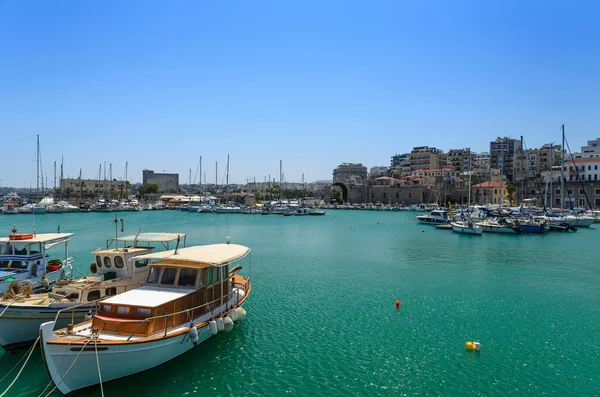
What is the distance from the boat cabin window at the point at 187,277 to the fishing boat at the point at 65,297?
230cm

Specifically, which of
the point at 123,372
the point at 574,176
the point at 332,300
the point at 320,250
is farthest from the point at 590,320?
the point at 574,176

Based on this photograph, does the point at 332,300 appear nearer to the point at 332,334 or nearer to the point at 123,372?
the point at 332,334

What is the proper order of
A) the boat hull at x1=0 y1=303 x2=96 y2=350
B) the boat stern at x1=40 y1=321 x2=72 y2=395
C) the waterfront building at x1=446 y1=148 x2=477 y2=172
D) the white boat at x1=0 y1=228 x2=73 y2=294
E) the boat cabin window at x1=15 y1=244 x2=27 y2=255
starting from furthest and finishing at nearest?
1. the waterfront building at x1=446 y1=148 x2=477 y2=172
2. the boat cabin window at x1=15 y1=244 x2=27 y2=255
3. the white boat at x1=0 y1=228 x2=73 y2=294
4. the boat hull at x1=0 y1=303 x2=96 y2=350
5. the boat stern at x1=40 y1=321 x2=72 y2=395

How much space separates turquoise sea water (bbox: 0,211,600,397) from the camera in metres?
13.6

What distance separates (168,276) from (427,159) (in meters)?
157

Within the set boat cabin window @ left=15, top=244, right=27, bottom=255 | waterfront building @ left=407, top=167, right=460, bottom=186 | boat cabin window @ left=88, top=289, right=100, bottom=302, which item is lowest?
boat cabin window @ left=88, top=289, right=100, bottom=302

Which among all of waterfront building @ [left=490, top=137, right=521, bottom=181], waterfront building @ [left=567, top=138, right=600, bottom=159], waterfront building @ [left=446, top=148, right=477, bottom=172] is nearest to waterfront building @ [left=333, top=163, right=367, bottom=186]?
waterfront building @ [left=446, top=148, right=477, bottom=172]

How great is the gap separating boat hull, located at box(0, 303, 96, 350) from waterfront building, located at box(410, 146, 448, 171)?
156810 mm

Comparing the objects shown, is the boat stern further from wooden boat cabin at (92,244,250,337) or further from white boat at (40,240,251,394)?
wooden boat cabin at (92,244,250,337)

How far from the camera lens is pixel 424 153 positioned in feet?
535

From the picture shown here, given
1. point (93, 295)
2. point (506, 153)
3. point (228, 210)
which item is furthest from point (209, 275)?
point (506, 153)

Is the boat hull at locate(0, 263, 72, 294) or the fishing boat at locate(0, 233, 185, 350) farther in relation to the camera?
the boat hull at locate(0, 263, 72, 294)

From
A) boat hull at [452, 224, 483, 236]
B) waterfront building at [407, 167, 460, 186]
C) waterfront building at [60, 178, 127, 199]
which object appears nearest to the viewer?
boat hull at [452, 224, 483, 236]

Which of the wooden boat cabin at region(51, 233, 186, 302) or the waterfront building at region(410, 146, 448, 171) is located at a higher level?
the waterfront building at region(410, 146, 448, 171)
